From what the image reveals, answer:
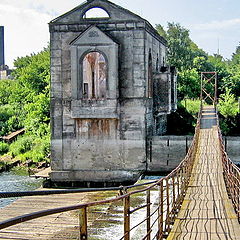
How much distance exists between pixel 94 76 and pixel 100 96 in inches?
36.6

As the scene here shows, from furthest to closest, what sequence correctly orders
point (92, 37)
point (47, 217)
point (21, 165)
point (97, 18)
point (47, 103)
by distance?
point (47, 103), point (21, 165), point (97, 18), point (92, 37), point (47, 217)

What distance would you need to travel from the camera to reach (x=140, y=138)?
68.8 feet

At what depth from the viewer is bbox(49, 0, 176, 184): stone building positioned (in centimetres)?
2073

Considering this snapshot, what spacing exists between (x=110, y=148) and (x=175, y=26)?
33.7 meters

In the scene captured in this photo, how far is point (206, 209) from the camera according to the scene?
905 centimetres

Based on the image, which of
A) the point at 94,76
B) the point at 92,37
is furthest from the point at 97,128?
the point at 92,37

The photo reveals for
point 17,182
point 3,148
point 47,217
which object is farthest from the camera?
point 3,148

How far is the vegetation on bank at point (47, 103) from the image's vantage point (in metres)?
32.3

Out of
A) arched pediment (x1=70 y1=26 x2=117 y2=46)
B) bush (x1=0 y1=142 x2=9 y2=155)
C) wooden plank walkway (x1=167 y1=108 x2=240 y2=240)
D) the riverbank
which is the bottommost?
the riverbank

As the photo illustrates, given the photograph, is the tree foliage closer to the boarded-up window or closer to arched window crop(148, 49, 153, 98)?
arched window crop(148, 49, 153, 98)

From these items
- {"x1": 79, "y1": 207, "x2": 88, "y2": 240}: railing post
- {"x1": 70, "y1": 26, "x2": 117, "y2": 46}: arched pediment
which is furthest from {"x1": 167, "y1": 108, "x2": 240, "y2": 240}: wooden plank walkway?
{"x1": 70, "y1": 26, "x2": 117, "y2": 46}: arched pediment

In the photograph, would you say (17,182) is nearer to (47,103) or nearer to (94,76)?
(94,76)

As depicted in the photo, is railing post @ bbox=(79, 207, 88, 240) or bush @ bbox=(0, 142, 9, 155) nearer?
railing post @ bbox=(79, 207, 88, 240)

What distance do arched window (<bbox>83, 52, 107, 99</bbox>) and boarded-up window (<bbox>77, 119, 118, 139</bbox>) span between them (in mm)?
1118
